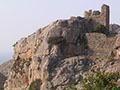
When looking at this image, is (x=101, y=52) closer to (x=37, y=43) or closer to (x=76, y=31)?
(x=76, y=31)

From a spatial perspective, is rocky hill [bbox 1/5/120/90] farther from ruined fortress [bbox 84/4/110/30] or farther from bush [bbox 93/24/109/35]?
bush [bbox 93/24/109/35]

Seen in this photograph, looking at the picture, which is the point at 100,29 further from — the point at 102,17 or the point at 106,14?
the point at 106,14

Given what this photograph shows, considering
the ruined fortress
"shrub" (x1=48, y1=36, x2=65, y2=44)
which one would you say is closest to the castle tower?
the ruined fortress

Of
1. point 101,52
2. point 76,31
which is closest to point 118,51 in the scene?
point 101,52

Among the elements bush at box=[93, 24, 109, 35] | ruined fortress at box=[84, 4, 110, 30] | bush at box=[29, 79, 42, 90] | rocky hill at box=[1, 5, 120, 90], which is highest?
ruined fortress at box=[84, 4, 110, 30]

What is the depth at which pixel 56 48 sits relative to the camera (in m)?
47.8

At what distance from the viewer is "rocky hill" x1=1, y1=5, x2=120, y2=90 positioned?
45.3m

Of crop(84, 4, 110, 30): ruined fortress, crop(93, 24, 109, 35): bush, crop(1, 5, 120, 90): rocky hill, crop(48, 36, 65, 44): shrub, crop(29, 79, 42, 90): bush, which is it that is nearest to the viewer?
crop(1, 5, 120, 90): rocky hill

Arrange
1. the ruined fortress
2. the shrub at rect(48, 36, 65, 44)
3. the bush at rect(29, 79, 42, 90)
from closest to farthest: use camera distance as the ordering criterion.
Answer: the bush at rect(29, 79, 42, 90) < the shrub at rect(48, 36, 65, 44) < the ruined fortress

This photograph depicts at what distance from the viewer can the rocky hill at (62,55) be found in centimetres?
4534

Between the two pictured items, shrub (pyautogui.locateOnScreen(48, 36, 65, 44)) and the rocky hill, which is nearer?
the rocky hill

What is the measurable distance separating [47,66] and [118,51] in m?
9.27

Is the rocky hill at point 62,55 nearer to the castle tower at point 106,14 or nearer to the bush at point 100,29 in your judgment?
the castle tower at point 106,14

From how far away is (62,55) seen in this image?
4816 centimetres
